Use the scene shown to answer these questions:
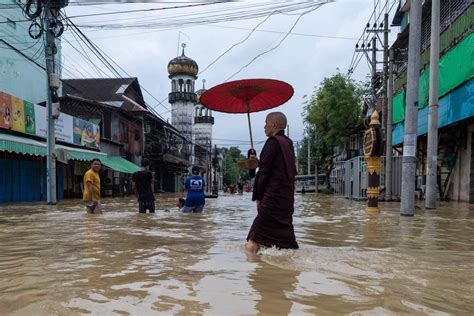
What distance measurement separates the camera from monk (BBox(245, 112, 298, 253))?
4.80 m

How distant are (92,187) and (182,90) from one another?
143 ft

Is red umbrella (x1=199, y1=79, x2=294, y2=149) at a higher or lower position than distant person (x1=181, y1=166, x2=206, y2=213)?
higher

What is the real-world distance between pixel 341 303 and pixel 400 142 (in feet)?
71.9

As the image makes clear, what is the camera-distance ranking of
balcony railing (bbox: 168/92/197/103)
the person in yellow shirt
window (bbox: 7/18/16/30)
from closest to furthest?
the person in yellow shirt, window (bbox: 7/18/16/30), balcony railing (bbox: 168/92/197/103)

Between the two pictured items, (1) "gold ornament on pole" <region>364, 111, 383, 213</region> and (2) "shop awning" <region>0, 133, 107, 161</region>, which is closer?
(1) "gold ornament on pole" <region>364, 111, 383, 213</region>

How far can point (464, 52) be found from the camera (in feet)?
46.5

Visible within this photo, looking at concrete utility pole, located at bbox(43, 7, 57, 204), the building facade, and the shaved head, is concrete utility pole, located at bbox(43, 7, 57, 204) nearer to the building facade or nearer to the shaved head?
the shaved head

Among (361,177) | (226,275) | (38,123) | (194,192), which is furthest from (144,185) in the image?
(361,177)

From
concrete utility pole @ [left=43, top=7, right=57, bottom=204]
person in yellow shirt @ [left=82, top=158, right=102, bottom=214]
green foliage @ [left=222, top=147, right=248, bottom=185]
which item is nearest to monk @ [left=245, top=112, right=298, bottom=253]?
person in yellow shirt @ [left=82, top=158, right=102, bottom=214]

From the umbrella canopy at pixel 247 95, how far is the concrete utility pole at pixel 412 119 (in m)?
6.02

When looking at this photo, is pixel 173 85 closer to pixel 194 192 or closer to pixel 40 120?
pixel 40 120

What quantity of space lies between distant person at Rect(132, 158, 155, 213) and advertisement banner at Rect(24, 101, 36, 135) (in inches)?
353

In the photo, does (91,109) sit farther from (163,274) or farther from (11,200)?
(163,274)

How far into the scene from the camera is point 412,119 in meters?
11.2
